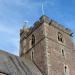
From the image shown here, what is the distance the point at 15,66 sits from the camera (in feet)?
84.1

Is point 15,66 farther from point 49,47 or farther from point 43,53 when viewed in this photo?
point 49,47

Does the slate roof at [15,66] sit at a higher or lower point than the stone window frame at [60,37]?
lower

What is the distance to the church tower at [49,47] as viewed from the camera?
2758cm

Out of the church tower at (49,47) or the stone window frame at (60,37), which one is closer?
the church tower at (49,47)

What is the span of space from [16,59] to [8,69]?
3.58 meters

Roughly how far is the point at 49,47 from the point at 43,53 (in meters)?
1.08

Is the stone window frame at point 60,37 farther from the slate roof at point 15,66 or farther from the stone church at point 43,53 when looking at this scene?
the slate roof at point 15,66

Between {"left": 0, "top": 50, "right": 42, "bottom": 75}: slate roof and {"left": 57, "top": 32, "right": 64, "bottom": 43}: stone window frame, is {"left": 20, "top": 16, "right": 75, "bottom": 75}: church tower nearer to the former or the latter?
{"left": 57, "top": 32, "right": 64, "bottom": 43}: stone window frame

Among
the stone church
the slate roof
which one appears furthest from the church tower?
the slate roof

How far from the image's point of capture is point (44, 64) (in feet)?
89.5

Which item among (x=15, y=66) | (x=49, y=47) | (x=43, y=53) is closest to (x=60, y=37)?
(x=49, y=47)

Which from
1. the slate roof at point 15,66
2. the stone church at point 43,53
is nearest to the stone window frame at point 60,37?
the stone church at point 43,53

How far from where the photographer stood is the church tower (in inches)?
1086

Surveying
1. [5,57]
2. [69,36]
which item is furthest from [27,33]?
[5,57]
